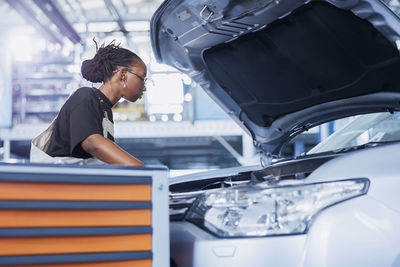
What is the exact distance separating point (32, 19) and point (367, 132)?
377 inches

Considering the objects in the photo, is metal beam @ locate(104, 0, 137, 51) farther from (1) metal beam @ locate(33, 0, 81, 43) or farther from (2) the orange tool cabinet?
(2) the orange tool cabinet

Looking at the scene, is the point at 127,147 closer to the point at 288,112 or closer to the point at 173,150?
the point at 173,150

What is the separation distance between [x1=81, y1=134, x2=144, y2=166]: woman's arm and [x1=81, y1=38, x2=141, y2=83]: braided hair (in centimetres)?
53

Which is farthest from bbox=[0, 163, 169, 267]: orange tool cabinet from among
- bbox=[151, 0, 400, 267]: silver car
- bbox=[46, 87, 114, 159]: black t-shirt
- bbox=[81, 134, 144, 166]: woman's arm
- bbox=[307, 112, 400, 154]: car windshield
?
bbox=[307, 112, 400, 154]: car windshield

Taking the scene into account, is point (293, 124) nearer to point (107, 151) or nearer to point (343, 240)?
point (107, 151)

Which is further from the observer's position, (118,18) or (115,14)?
(118,18)

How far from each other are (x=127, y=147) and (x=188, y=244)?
384 inches

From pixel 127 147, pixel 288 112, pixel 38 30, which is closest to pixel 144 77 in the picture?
pixel 288 112

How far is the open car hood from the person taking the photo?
6.85ft

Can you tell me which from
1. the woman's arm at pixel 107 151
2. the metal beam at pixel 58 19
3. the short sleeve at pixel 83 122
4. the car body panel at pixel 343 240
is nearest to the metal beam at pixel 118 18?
the metal beam at pixel 58 19

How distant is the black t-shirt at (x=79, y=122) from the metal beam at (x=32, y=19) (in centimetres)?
845

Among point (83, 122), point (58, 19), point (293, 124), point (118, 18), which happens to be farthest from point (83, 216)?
point (118, 18)

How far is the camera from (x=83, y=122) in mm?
1999

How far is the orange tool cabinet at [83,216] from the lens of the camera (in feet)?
4.28
